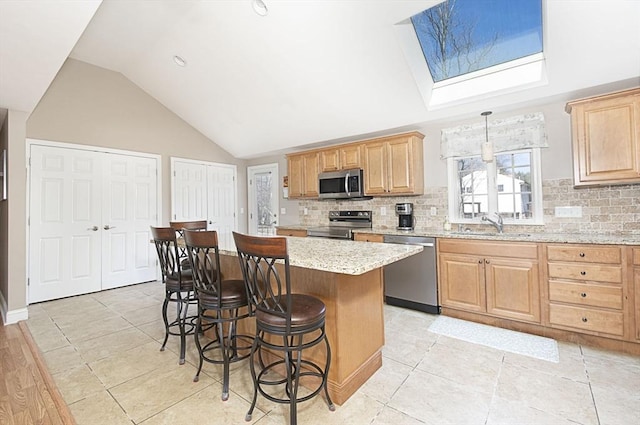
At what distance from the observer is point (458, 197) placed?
12.6 feet

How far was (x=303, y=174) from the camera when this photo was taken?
16.6ft

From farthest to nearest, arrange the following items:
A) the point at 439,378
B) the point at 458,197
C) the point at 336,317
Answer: the point at 458,197
the point at 439,378
the point at 336,317

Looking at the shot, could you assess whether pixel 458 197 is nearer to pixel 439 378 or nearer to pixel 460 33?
pixel 460 33

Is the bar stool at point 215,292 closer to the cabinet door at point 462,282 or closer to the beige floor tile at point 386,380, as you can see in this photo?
the beige floor tile at point 386,380

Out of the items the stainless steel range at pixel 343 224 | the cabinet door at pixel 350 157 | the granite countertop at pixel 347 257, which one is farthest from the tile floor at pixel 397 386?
the cabinet door at pixel 350 157

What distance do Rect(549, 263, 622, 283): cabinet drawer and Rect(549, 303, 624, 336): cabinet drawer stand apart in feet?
0.88

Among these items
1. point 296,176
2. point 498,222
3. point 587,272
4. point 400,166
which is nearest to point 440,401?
point 587,272

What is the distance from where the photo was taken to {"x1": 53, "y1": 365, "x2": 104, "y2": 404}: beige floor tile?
2.01 metres

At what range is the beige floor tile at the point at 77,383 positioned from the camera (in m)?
2.01

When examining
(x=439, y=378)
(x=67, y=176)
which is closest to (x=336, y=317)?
(x=439, y=378)

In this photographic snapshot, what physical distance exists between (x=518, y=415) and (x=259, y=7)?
12.4 feet

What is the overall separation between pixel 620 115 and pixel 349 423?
3.29 meters

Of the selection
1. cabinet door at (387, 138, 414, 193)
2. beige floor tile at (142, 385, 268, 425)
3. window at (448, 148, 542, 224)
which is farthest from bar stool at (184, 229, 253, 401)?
window at (448, 148, 542, 224)

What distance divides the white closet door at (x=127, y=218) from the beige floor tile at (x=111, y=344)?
2.04 m
